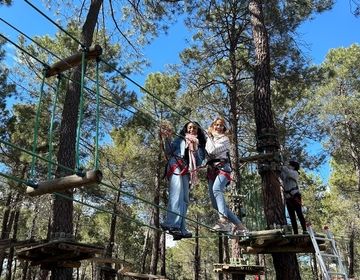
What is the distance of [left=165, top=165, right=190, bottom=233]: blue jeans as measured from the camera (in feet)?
13.3

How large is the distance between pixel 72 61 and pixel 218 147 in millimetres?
1919

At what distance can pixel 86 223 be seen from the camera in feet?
90.6

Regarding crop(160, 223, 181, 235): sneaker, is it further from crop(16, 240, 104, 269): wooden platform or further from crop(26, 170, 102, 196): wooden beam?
crop(16, 240, 104, 269): wooden platform

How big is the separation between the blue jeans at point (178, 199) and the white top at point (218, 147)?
0.46 m

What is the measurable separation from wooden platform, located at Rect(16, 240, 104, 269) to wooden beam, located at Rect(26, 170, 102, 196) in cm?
375

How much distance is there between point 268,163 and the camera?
5160 mm

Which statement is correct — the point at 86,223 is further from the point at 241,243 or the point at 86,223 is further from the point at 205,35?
the point at 241,243

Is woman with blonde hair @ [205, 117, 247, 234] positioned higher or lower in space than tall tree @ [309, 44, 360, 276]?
lower

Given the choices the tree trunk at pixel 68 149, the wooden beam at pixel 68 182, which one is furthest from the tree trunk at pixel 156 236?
the wooden beam at pixel 68 182

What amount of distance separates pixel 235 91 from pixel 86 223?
19252 mm

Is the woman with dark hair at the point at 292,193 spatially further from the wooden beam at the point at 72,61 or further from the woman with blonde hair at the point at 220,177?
the wooden beam at the point at 72,61

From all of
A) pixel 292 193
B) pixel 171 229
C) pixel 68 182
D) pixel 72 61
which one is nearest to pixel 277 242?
pixel 292 193

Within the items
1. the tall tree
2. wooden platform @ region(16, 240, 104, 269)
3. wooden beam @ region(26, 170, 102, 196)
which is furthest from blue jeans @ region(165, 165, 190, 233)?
the tall tree

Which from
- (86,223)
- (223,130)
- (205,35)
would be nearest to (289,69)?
(205,35)
